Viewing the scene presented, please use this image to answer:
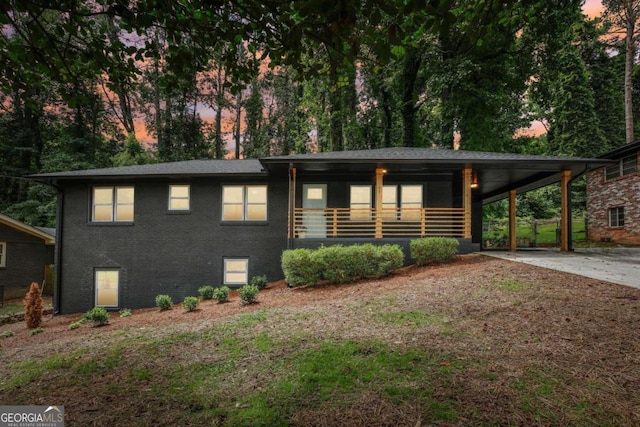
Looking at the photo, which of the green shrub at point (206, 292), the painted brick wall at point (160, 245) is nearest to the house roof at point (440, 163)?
the painted brick wall at point (160, 245)

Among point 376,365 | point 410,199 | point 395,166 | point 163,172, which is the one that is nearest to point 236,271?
point 163,172

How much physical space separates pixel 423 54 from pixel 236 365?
67.7ft

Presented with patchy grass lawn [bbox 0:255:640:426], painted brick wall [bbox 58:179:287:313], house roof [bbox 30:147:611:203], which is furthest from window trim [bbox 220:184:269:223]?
patchy grass lawn [bbox 0:255:640:426]

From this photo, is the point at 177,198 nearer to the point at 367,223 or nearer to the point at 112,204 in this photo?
the point at 112,204

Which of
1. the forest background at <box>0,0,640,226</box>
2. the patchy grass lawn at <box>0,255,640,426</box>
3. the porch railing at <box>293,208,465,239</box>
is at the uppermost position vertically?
the forest background at <box>0,0,640,226</box>

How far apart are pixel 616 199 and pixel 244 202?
19635mm

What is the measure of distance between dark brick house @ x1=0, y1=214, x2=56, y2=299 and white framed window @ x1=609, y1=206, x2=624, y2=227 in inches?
1257

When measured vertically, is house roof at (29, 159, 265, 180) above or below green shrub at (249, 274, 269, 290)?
above

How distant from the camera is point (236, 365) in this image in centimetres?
402

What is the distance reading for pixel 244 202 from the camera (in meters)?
12.2

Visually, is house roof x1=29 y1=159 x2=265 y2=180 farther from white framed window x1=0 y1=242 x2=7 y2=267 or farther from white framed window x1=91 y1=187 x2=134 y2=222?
white framed window x1=0 y1=242 x2=7 y2=267

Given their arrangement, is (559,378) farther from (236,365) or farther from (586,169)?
(586,169)

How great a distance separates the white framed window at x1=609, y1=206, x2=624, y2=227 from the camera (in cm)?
1695

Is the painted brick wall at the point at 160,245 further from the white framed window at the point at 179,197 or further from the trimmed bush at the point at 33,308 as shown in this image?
the trimmed bush at the point at 33,308
